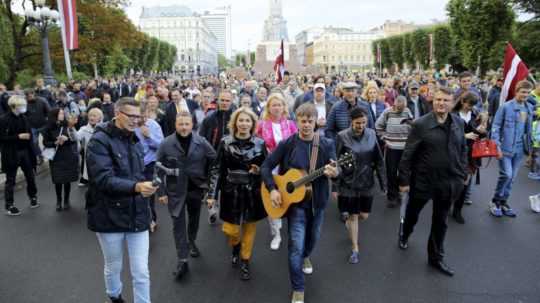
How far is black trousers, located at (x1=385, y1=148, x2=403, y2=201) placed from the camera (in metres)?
6.49

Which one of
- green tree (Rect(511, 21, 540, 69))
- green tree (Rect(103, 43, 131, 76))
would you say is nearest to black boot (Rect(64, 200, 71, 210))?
green tree (Rect(103, 43, 131, 76))

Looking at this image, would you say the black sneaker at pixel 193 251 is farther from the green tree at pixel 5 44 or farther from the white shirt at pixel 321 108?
the green tree at pixel 5 44

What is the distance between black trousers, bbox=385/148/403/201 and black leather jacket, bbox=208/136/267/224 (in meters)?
3.05

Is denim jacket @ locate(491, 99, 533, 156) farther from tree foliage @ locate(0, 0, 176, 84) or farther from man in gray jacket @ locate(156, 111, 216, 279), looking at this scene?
tree foliage @ locate(0, 0, 176, 84)

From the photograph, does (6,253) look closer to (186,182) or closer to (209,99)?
(186,182)

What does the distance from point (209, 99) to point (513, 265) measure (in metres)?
6.71

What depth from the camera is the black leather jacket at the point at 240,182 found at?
13.8 feet

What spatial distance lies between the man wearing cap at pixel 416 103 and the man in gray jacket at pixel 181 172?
5.41 m

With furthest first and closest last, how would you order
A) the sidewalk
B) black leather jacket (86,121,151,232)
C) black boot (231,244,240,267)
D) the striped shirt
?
the sidewalk → the striped shirt → black boot (231,244,240,267) → black leather jacket (86,121,151,232)

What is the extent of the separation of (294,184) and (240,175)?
0.74 m

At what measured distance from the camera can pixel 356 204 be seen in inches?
185

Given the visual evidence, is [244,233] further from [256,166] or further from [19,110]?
[19,110]

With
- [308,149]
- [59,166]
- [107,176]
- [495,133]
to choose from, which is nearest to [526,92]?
[495,133]

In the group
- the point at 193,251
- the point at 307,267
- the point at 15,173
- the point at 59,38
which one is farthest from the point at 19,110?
the point at 59,38
